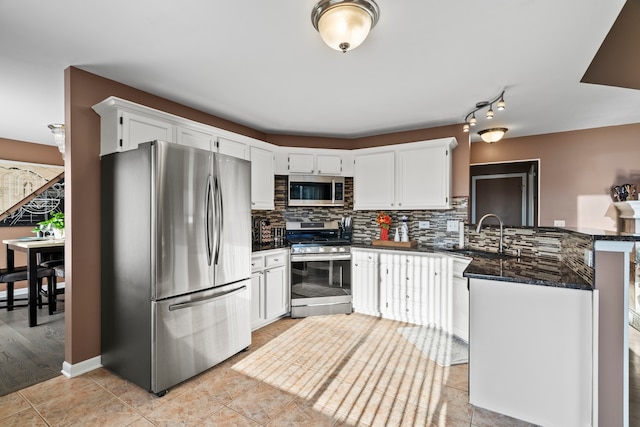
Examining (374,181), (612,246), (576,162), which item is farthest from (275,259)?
(576,162)

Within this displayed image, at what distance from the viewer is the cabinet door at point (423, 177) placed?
147 inches

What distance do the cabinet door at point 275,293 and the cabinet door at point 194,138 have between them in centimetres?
152

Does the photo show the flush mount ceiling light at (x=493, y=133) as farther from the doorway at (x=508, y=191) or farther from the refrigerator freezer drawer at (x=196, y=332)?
the refrigerator freezer drawer at (x=196, y=332)

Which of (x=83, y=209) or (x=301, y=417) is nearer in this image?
(x=301, y=417)

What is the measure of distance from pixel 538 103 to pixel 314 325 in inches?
134

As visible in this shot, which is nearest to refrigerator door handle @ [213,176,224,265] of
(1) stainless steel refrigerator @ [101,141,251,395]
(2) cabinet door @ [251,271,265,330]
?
(1) stainless steel refrigerator @ [101,141,251,395]

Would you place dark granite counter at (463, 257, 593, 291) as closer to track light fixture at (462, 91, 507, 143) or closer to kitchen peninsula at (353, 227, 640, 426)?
kitchen peninsula at (353, 227, 640, 426)

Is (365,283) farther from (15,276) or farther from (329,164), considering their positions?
(15,276)

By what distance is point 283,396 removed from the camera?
7.28 ft

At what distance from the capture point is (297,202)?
4234 mm

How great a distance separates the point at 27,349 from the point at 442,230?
4600mm

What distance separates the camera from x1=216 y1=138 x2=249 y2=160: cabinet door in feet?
11.0

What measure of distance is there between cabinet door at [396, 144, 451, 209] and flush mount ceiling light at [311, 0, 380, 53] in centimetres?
229

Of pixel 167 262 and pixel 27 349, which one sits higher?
pixel 167 262
